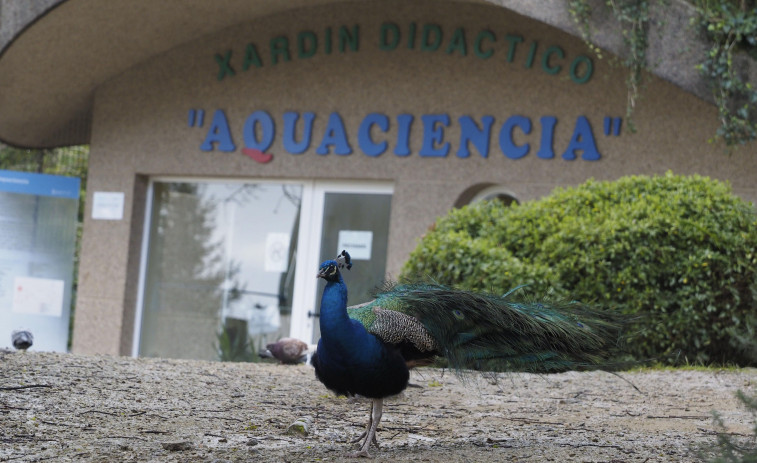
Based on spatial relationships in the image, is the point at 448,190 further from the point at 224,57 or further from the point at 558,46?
the point at 224,57

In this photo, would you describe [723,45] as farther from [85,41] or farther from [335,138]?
[85,41]

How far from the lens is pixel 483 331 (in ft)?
14.2

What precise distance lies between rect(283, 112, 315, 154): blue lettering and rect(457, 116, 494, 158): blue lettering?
177 cm

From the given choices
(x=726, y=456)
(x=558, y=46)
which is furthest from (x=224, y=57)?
(x=726, y=456)

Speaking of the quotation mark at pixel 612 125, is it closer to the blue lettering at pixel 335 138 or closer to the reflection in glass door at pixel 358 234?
the reflection in glass door at pixel 358 234

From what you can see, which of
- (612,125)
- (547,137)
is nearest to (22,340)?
(547,137)

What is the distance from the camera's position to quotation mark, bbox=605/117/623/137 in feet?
29.3

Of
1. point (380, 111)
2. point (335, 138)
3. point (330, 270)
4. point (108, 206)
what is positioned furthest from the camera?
point (108, 206)

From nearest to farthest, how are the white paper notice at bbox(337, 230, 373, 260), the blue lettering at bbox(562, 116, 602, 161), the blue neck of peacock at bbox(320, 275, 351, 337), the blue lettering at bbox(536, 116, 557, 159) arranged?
the blue neck of peacock at bbox(320, 275, 351, 337) < the blue lettering at bbox(562, 116, 602, 161) < the blue lettering at bbox(536, 116, 557, 159) < the white paper notice at bbox(337, 230, 373, 260)

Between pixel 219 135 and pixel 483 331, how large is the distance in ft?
22.7

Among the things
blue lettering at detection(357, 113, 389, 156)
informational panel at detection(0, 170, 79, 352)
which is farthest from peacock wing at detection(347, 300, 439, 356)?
informational panel at detection(0, 170, 79, 352)

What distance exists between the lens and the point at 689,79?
7.80 metres

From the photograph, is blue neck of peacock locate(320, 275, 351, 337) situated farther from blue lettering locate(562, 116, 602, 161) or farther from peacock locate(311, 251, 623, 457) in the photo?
blue lettering locate(562, 116, 602, 161)

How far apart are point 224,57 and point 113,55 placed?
1.31m
